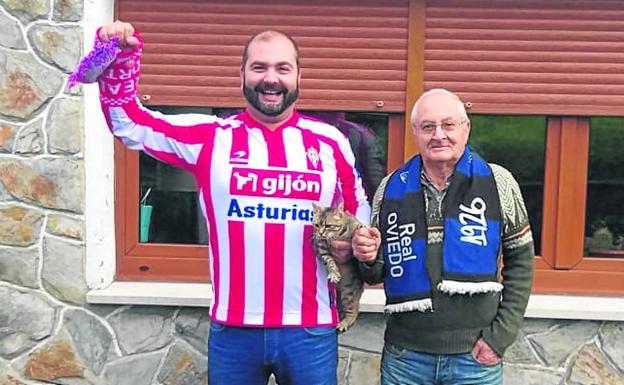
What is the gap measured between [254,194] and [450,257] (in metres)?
0.67

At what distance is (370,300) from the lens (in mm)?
3922

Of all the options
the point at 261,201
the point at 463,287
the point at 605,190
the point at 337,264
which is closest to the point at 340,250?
the point at 337,264

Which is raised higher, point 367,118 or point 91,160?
point 367,118

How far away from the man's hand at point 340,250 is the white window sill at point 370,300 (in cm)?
122

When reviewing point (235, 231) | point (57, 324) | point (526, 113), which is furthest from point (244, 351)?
point (526, 113)

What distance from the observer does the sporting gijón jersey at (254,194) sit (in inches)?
106

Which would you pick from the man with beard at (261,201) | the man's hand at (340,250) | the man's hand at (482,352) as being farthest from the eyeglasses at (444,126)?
the man's hand at (482,352)

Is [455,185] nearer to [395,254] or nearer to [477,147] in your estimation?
[395,254]

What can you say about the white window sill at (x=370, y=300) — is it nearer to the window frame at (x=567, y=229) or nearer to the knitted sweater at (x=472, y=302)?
the window frame at (x=567, y=229)

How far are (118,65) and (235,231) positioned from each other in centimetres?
65

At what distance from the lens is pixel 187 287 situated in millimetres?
4062

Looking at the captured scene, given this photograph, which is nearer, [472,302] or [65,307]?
[472,302]

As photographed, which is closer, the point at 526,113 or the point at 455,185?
the point at 455,185

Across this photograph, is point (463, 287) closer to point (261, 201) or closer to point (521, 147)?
point (261, 201)
